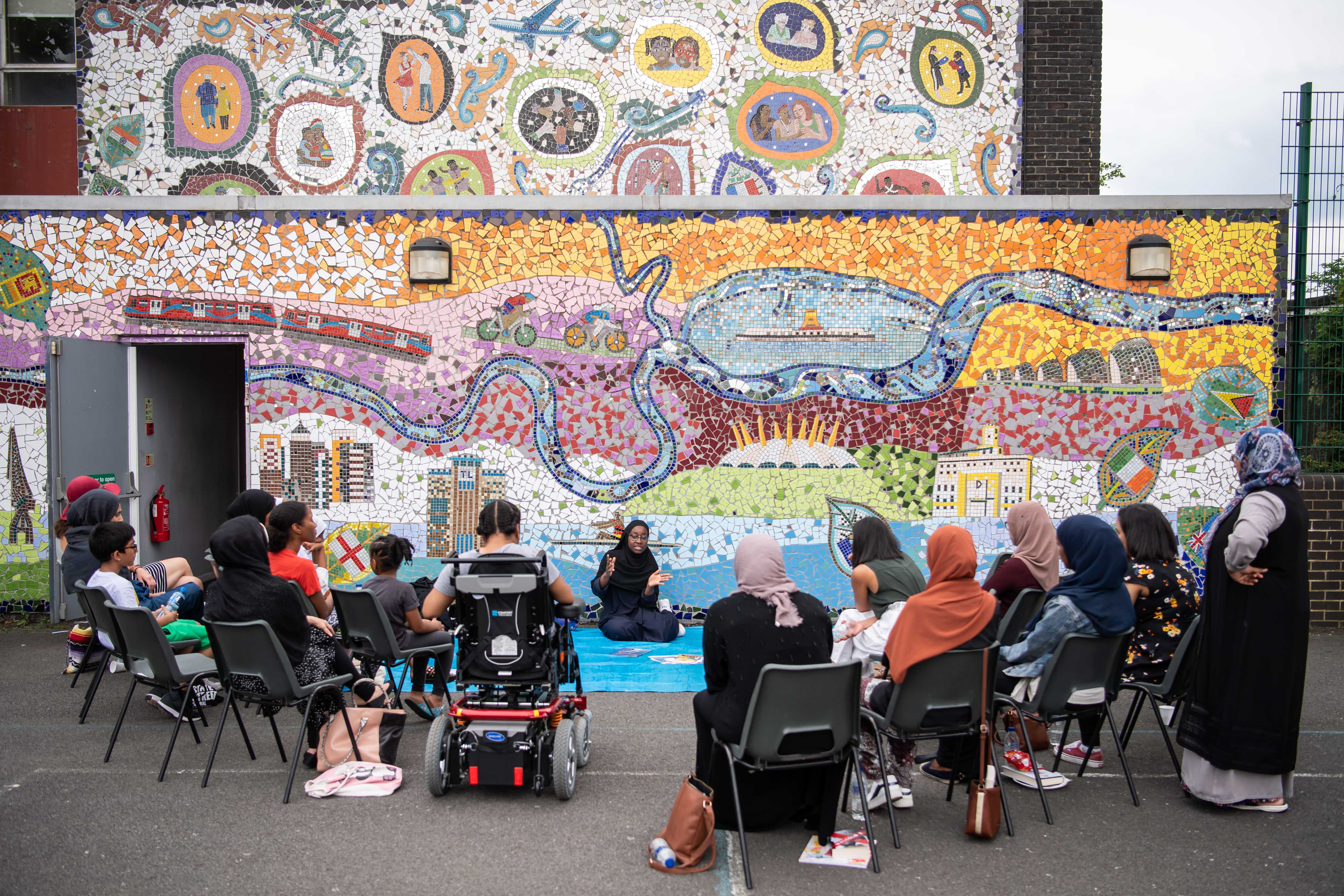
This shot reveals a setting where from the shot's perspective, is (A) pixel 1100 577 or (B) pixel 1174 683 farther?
(B) pixel 1174 683

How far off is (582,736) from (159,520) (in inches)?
239

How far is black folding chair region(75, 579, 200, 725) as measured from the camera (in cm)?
522

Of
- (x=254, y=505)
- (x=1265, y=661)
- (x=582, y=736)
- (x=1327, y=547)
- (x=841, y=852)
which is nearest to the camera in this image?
(x=841, y=852)

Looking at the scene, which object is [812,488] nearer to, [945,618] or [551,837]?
[945,618]

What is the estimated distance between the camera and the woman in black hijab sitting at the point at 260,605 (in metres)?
4.72

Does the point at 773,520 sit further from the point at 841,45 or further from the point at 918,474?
the point at 841,45

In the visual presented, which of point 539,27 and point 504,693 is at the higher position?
point 539,27

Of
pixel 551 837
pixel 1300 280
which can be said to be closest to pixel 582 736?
pixel 551 837

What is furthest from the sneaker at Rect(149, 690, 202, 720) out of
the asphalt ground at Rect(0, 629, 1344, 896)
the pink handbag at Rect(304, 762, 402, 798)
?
the pink handbag at Rect(304, 762, 402, 798)

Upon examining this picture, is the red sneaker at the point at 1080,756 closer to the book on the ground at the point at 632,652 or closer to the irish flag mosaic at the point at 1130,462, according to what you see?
the book on the ground at the point at 632,652

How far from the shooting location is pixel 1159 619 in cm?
500

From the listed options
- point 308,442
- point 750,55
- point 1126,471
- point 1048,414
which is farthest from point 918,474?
point 308,442

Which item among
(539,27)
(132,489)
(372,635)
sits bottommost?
(372,635)

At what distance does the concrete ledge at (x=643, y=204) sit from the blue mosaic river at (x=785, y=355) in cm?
48
